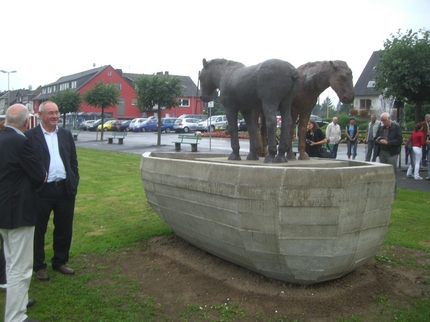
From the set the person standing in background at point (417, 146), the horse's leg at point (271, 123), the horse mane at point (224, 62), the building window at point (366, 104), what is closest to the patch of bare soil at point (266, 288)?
the horse's leg at point (271, 123)

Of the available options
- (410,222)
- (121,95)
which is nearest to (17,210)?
(410,222)

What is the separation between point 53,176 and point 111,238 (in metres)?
1.98

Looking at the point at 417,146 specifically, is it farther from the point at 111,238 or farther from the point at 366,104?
the point at 366,104

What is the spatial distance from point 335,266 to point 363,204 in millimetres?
665

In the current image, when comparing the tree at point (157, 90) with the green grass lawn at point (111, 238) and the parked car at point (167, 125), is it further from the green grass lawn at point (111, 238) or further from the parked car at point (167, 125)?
the parked car at point (167, 125)

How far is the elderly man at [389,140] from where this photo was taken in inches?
340

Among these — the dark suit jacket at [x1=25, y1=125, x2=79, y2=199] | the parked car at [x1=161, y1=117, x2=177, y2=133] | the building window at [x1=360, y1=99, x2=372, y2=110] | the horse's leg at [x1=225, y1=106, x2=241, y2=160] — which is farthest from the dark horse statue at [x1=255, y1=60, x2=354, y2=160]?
the building window at [x1=360, y1=99, x2=372, y2=110]

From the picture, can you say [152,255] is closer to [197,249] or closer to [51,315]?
[197,249]

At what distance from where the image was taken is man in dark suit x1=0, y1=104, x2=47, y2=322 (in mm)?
3697

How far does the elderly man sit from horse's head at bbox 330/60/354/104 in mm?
3927

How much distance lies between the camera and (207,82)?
19.8 ft

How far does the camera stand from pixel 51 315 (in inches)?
158

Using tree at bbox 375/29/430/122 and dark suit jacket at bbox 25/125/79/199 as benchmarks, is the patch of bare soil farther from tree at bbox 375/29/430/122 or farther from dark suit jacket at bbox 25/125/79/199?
tree at bbox 375/29/430/122

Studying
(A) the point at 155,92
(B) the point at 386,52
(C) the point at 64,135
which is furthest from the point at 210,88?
(A) the point at 155,92
